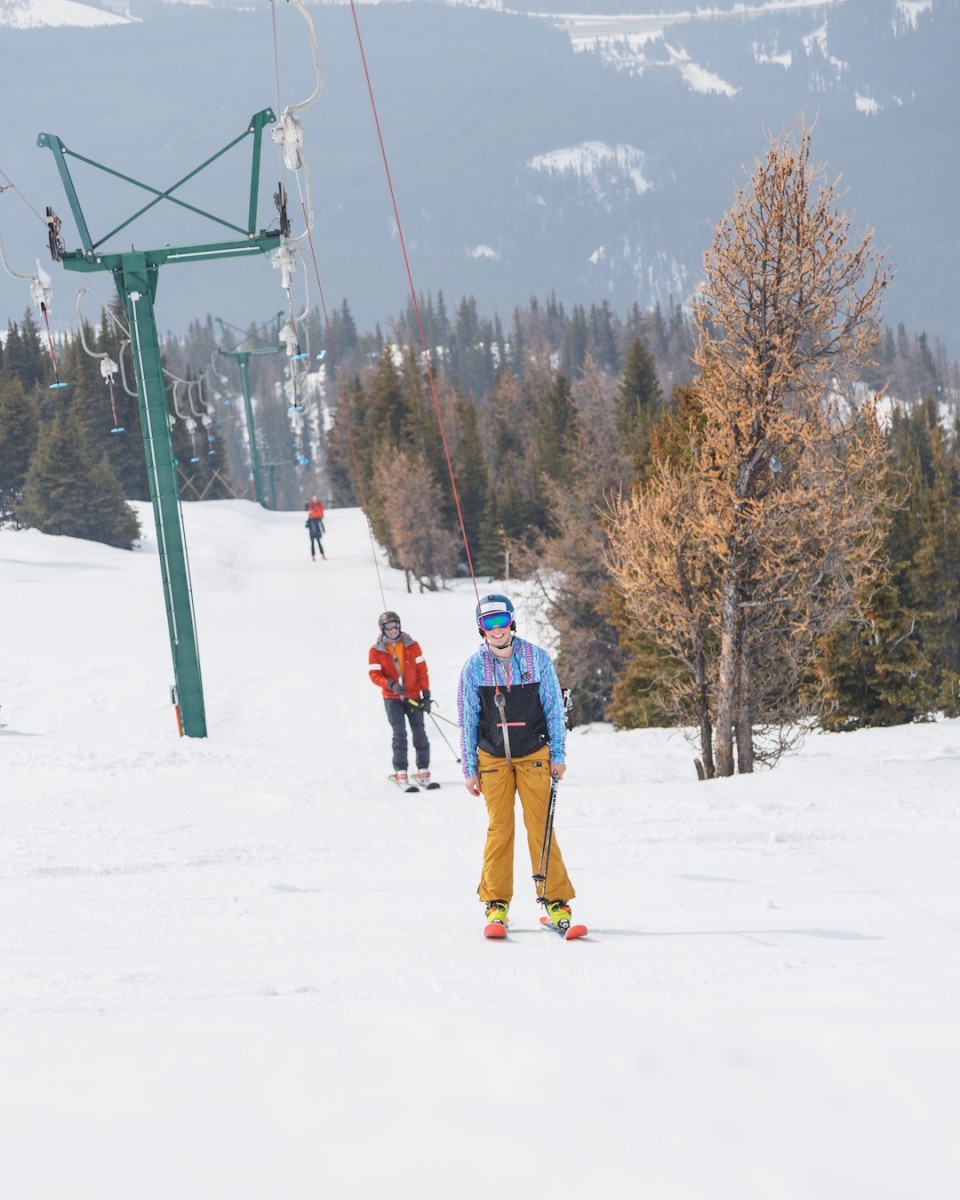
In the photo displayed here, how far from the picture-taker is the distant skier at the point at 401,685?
13375 millimetres

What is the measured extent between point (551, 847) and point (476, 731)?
0.77 meters

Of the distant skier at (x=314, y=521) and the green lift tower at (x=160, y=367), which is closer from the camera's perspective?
the green lift tower at (x=160, y=367)

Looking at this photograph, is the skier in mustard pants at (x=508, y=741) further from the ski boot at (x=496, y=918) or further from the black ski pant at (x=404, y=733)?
the black ski pant at (x=404, y=733)

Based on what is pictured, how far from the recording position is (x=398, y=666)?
527 inches

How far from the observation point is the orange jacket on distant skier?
1338 centimetres

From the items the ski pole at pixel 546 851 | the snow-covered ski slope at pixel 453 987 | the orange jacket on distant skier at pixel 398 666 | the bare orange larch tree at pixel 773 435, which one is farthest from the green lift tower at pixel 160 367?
the ski pole at pixel 546 851

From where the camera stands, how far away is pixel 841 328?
15836mm

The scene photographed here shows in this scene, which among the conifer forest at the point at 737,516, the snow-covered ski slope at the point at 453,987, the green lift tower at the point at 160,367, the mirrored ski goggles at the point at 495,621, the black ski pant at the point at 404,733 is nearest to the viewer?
the snow-covered ski slope at the point at 453,987

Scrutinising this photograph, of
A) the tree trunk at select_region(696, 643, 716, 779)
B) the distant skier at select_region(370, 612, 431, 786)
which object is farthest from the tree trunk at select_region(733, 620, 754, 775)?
the distant skier at select_region(370, 612, 431, 786)

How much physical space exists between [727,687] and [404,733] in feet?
18.5

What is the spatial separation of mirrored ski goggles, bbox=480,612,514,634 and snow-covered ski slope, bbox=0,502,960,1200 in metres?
1.67

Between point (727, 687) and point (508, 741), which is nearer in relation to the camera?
point (508, 741)

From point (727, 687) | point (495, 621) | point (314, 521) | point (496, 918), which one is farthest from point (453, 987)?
point (314, 521)

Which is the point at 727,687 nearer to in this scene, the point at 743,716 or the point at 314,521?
the point at 743,716
